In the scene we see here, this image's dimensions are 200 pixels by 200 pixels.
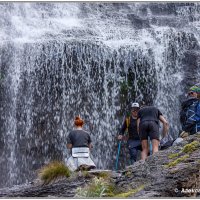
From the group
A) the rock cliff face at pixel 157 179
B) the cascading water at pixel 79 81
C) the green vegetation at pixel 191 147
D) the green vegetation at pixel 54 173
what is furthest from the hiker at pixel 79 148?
the cascading water at pixel 79 81

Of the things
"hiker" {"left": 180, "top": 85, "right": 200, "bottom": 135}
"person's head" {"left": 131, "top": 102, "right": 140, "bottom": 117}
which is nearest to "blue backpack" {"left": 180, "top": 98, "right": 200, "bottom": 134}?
"hiker" {"left": 180, "top": 85, "right": 200, "bottom": 135}

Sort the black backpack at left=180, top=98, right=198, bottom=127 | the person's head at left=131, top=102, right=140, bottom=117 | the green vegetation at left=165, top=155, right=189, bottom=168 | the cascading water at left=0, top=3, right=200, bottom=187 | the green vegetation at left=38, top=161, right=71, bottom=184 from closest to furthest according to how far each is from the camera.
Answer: the green vegetation at left=165, top=155, right=189, bottom=168
the green vegetation at left=38, top=161, right=71, bottom=184
the black backpack at left=180, top=98, right=198, bottom=127
the person's head at left=131, top=102, right=140, bottom=117
the cascading water at left=0, top=3, right=200, bottom=187

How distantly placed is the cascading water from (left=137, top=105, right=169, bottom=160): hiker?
5.38m

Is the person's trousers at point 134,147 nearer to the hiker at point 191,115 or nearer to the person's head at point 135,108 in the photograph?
the person's head at point 135,108

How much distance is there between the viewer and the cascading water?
15539 millimetres

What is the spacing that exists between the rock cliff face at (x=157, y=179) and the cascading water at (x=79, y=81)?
24.0 feet

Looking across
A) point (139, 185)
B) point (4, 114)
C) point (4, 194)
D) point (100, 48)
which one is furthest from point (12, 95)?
point (139, 185)

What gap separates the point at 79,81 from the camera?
16375 mm

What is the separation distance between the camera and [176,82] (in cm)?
1669

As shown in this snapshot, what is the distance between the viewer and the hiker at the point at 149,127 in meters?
9.91

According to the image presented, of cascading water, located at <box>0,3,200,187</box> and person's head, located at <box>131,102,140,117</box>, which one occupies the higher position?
cascading water, located at <box>0,3,200,187</box>

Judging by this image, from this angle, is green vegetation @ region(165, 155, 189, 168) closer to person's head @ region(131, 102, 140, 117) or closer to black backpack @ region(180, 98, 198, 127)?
black backpack @ region(180, 98, 198, 127)

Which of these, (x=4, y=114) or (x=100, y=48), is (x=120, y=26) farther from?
(x=4, y=114)

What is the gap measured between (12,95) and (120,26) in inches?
209
